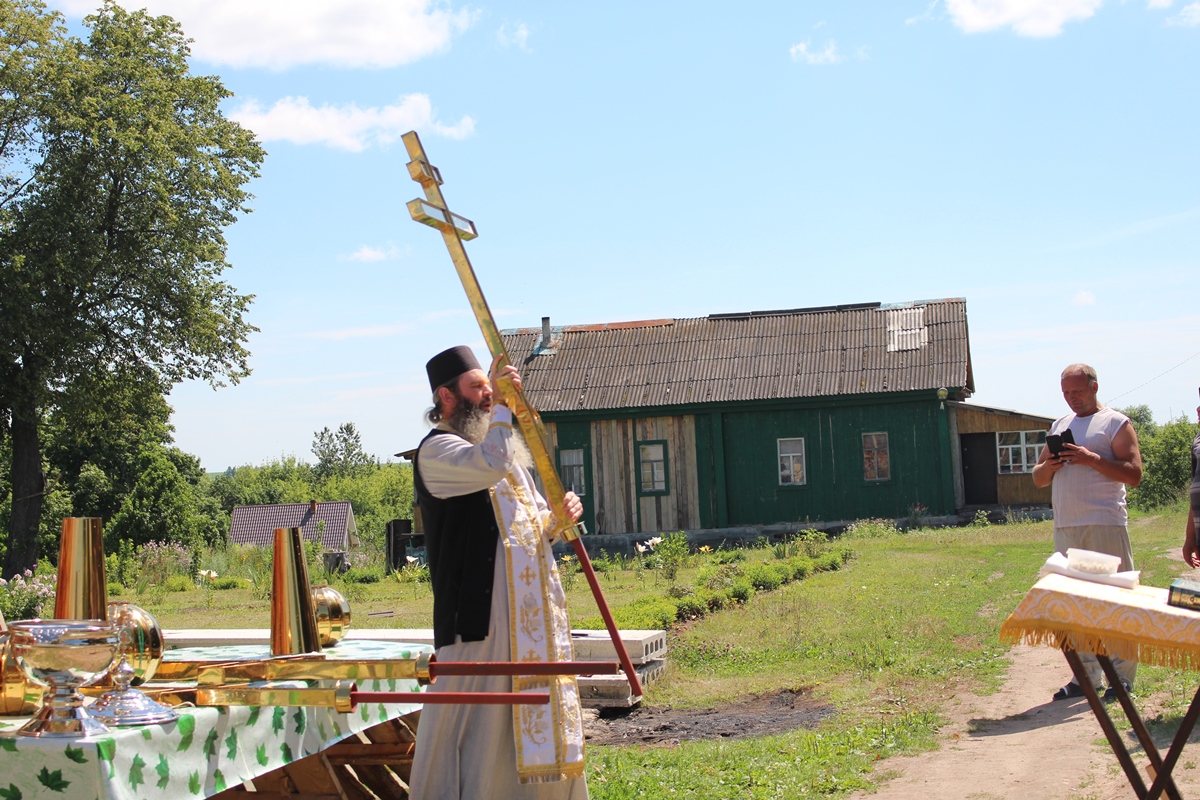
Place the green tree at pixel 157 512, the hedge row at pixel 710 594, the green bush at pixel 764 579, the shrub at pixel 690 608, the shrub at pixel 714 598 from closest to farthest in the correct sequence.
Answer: the hedge row at pixel 710 594, the shrub at pixel 690 608, the shrub at pixel 714 598, the green bush at pixel 764 579, the green tree at pixel 157 512

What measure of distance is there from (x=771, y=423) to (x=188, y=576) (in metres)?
11.7

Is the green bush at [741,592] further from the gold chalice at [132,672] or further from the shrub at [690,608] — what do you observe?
the gold chalice at [132,672]

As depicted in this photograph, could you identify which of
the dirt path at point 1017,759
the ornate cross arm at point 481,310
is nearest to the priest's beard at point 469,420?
the ornate cross arm at point 481,310

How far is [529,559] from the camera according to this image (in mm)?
4129

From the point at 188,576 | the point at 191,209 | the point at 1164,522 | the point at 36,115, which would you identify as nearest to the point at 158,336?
the point at 191,209

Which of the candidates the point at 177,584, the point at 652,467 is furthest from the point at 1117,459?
the point at 652,467

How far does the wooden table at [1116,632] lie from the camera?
370cm

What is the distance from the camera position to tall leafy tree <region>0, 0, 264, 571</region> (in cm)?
2380

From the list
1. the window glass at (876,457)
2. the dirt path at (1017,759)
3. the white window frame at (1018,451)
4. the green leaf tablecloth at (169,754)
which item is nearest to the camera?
the green leaf tablecloth at (169,754)

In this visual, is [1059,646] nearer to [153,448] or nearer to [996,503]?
[996,503]

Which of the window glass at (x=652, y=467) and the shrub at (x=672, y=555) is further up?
the window glass at (x=652, y=467)

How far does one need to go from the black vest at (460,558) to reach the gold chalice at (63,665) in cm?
148

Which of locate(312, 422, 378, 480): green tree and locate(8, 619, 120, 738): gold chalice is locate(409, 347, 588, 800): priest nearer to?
locate(8, 619, 120, 738): gold chalice

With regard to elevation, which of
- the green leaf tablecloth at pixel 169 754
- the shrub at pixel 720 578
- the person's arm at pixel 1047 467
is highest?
the person's arm at pixel 1047 467
